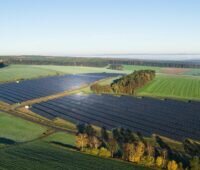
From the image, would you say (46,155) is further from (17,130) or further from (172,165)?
(17,130)

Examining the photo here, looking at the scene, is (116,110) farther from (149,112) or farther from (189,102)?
(189,102)

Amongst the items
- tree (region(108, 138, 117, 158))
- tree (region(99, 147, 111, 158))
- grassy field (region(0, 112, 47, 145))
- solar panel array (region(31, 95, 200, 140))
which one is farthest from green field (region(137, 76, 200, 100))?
tree (region(99, 147, 111, 158))

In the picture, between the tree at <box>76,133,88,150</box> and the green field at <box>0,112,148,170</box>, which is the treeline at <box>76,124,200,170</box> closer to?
the tree at <box>76,133,88,150</box>

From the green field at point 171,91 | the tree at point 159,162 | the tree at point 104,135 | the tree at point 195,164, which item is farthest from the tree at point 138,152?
the green field at point 171,91

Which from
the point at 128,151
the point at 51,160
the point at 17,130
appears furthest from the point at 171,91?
the point at 51,160

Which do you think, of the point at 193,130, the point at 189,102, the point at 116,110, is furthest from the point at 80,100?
the point at 193,130

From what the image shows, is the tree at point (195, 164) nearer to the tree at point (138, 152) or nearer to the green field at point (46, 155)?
the green field at point (46, 155)
